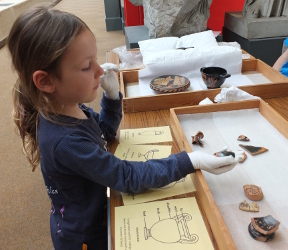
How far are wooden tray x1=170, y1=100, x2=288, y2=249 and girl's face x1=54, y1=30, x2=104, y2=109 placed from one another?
0.31 meters

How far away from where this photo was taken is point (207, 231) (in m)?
0.57

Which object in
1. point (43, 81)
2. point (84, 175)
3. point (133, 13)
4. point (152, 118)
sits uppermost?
point (43, 81)

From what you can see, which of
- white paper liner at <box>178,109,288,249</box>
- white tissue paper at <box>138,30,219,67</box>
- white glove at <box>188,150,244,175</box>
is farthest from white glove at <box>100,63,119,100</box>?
white tissue paper at <box>138,30,219,67</box>

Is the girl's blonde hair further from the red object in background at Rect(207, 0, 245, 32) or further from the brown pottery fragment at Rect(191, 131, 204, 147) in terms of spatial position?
the red object in background at Rect(207, 0, 245, 32)

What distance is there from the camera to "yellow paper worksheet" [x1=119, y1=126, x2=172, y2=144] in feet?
2.93

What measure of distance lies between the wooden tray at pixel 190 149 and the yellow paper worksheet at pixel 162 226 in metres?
0.03

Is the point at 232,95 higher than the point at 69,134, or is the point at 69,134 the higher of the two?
the point at 69,134

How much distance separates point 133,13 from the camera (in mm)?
3240

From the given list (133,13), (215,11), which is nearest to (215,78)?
(215,11)

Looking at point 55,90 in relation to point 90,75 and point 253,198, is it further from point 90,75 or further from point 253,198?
point 253,198

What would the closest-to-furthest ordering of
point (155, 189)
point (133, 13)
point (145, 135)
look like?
point (155, 189), point (145, 135), point (133, 13)

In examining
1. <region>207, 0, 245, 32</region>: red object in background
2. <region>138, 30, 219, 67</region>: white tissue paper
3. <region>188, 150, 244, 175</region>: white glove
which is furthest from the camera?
<region>207, 0, 245, 32</region>: red object in background

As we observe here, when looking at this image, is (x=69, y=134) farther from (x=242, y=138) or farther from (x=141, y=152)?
(x=242, y=138)

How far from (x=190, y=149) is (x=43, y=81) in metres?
0.40
